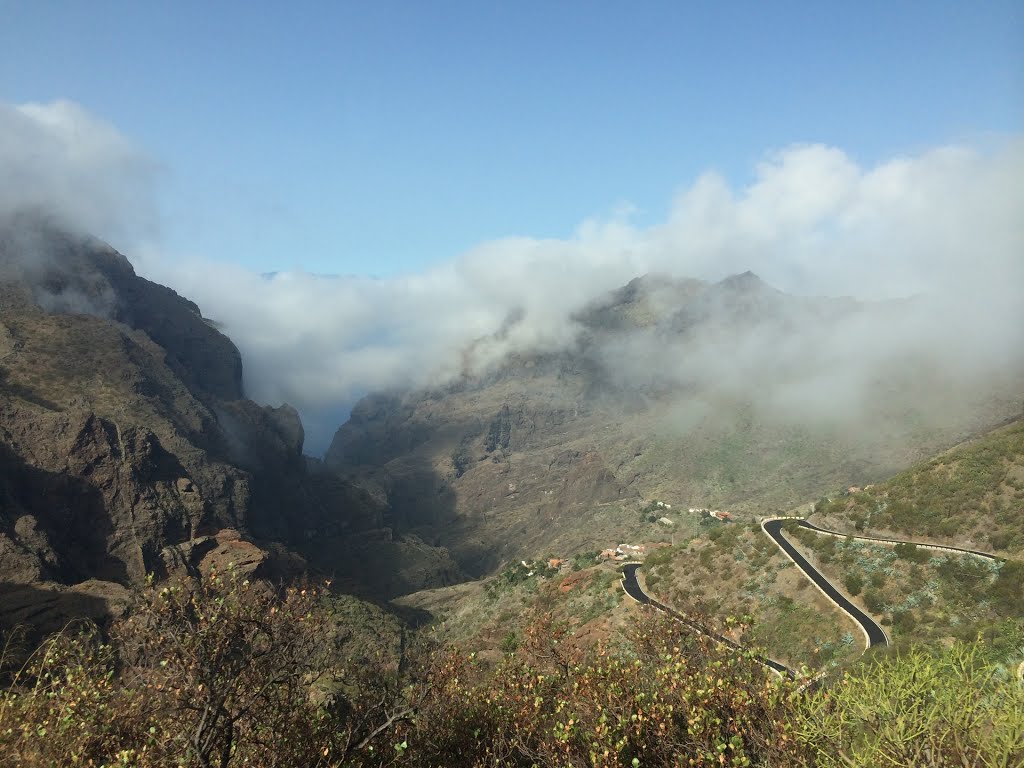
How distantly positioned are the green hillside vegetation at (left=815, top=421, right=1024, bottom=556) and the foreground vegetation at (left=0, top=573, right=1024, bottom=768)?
4835 cm

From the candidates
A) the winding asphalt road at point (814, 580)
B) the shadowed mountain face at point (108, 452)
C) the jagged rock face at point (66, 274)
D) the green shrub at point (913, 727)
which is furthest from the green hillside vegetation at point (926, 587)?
the jagged rock face at point (66, 274)

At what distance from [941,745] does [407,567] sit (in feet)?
493

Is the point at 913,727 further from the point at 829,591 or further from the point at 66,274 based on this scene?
the point at 66,274

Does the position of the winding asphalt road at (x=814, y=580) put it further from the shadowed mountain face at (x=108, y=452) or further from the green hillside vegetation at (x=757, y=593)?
the shadowed mountain face at (x=108, y=452)

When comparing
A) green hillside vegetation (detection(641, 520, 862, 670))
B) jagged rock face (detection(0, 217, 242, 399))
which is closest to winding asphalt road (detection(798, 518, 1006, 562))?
green hillside vegetation (detection(641, 520, 862, 670))

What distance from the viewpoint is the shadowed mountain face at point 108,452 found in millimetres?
97938

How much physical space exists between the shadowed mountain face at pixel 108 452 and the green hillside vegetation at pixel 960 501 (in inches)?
3478

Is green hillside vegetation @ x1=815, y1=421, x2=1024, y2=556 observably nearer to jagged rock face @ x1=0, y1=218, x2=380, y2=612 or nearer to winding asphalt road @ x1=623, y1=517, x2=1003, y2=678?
winding asphalt road @ x1=623, y1=517, x2=1003, y2=678

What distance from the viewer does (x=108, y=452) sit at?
351 feet

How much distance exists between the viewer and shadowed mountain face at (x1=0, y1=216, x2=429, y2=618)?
Result: 97.9m

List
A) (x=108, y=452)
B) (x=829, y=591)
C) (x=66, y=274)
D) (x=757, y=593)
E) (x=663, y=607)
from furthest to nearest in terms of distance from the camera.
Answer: (x=66, y=274) < (x=108, y=452) < (x=757, y=593) < (x=829, y=591) < (x=663, y=607)

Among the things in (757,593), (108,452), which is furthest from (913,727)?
(108,452)

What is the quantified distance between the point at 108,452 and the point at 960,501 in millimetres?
128021

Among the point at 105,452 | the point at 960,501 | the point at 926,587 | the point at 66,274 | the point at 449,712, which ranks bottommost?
the point at 926,587
